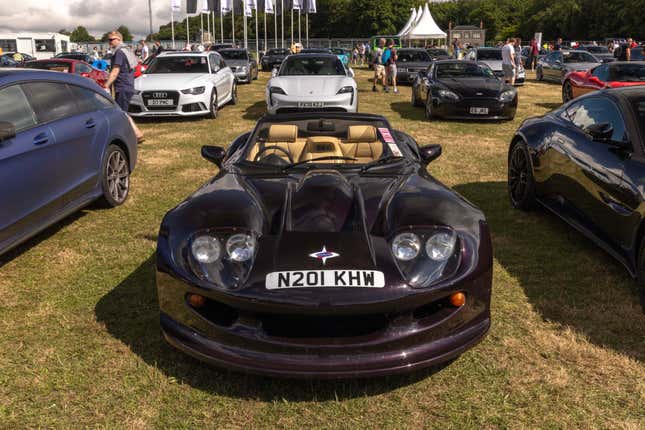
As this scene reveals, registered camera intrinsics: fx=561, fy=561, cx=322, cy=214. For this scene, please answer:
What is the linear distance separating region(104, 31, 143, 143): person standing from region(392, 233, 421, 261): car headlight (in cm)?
733

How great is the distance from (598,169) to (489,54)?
59.2 feet

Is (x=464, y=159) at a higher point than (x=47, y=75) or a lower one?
lower

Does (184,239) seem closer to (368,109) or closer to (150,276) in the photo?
(150,276)

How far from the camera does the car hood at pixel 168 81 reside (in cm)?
1201

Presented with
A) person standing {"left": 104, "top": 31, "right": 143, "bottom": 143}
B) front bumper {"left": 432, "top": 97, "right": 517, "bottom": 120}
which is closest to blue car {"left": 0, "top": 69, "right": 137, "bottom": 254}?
person standing {"left": 104, "top": 31, "right": 143, "bottom": 143}

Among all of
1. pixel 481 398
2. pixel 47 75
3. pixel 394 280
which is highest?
pixel 47 75

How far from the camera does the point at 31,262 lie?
4574 mm

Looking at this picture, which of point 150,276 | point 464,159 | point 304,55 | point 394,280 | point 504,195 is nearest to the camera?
point 394,280

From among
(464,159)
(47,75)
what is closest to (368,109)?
(464,159)

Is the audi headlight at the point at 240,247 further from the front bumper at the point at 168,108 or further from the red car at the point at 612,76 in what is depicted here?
the red car at the point at 612,76

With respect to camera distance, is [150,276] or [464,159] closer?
[150,276]

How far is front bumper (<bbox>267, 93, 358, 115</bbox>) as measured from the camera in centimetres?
1057

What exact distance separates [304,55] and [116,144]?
7322 mm

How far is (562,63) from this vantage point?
2123 centimetres
